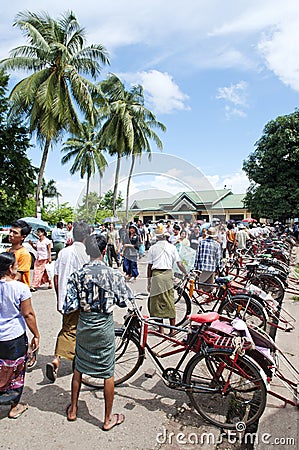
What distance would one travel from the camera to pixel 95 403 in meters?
2.99

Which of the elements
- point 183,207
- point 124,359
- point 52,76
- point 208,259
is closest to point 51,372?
point 124,359

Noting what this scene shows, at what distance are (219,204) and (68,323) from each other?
1823 millimetres

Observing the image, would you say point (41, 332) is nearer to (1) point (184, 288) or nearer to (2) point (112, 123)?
(1) point (184, 288)

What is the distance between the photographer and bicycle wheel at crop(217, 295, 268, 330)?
14.9ft

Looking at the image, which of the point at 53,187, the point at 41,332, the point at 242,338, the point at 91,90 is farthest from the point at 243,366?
the point at 53,187

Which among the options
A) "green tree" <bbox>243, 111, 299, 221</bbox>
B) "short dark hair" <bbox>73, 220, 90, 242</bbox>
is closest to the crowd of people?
"short dark hair" <bbox>73, 220, 90, 242</bbox>

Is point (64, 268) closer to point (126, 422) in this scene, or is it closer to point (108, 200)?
point (108, 200)

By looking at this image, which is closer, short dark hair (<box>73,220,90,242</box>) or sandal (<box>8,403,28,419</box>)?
short dark hair (<box>73,220,90,242</box>)

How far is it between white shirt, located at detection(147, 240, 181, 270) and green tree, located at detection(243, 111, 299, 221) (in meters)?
18.5

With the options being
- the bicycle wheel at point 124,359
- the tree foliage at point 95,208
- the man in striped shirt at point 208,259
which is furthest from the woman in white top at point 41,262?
the tree foliage at point 95,208

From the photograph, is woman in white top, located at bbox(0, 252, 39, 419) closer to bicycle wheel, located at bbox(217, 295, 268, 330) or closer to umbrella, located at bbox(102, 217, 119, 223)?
umbrella, located at bbox(102, 217, 119, 223)

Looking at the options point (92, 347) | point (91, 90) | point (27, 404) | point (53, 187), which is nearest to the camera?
point (92, 347)

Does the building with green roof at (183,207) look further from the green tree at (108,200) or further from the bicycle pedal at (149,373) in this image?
the bicycle pedal at (149,373)

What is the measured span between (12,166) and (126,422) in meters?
16.1
